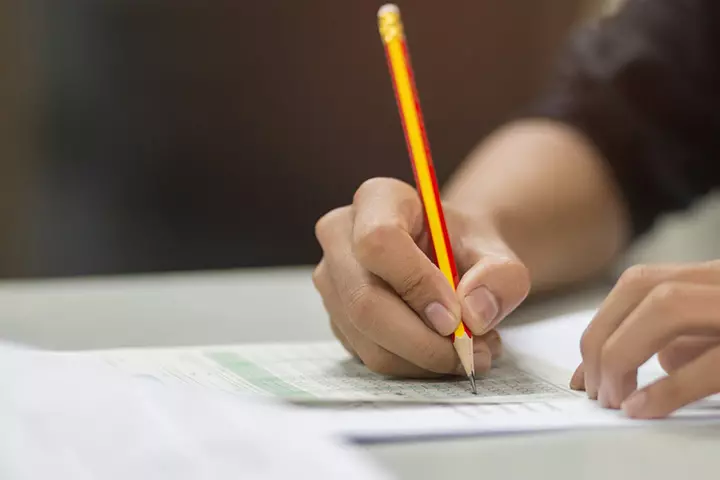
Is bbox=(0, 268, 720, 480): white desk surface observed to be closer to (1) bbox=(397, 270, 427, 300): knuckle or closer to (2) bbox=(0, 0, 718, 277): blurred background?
(1) bbox=(397, 270, 427, 300): knuckle

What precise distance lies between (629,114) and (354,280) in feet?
1.69

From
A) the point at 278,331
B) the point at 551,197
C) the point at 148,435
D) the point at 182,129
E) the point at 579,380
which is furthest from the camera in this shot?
the point at 182,129

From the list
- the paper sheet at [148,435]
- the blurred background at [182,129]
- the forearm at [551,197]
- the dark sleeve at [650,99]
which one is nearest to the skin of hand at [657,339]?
the paper sheet at [148,435]

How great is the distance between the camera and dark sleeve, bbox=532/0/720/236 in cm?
86

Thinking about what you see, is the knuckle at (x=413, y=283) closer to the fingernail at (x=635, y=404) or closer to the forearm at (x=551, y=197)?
the fingernail at (x=635, y=404)

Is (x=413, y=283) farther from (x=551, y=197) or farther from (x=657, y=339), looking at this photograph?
(x=551, y=197)

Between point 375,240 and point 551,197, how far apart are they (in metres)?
0.43

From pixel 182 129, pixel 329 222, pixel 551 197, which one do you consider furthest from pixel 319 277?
pixel 182 129

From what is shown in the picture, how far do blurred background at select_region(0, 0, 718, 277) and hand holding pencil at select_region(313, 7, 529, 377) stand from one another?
116cm

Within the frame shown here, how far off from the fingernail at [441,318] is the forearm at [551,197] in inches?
13.0

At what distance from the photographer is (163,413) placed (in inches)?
12.2

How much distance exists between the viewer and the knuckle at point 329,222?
0.47 meters

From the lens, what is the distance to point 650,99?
87 cm

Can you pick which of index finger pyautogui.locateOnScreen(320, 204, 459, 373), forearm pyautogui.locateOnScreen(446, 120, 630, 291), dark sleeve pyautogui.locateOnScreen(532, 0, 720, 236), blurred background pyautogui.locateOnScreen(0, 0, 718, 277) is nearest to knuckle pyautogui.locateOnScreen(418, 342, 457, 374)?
index finger pyautogui.locateOnScreen(320, 204, 459, 373)
